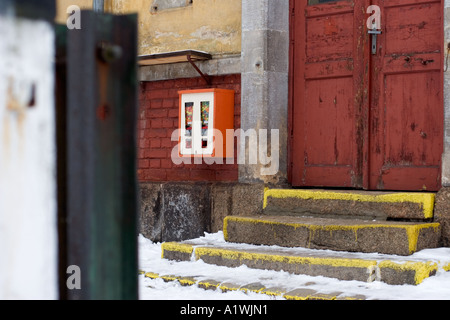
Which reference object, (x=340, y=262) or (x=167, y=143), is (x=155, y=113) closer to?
(x=167, y=143)

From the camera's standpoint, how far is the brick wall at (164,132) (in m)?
6.34

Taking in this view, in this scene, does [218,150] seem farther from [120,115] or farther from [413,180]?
[120,115]

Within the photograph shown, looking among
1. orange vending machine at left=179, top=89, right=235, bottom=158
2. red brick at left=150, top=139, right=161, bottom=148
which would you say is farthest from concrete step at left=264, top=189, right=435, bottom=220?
red brick at left=150, top=139, right=161, bottom=148

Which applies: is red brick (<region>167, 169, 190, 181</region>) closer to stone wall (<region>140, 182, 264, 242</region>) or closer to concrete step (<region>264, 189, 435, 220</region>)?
stone wall (<region>140, 182, 264, 242</region>)

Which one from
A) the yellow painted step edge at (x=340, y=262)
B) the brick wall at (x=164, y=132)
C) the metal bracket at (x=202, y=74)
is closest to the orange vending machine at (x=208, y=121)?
the brick wall at (x=164, y=132)

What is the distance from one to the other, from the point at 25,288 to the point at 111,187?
23cm

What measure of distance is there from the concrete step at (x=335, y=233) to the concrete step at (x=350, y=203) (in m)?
0.16

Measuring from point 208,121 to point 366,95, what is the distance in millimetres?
1453

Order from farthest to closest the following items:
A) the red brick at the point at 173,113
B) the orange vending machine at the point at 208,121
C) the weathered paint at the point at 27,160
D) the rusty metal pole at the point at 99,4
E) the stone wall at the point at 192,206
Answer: the rusty metal pole at the point at 99,4 < the red brick at the point at 173,113 < the orange vending machine at the point at 208,121 < the stone wall at the point at 192,206 < the weathered paint at the point at 27,160

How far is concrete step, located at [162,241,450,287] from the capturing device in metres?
4.12

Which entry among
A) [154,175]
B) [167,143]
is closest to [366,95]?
[167,143]

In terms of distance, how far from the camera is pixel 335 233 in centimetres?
477

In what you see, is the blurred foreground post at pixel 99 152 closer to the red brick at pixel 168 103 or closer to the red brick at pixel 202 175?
the red brick at pixel 202 175
